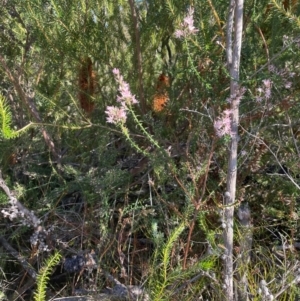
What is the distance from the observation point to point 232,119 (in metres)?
A: 1.64

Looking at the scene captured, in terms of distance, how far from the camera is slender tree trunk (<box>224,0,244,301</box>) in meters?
1.58

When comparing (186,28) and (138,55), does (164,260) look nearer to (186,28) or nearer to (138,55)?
(186,28)

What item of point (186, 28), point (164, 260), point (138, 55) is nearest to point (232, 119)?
point (186, 28)

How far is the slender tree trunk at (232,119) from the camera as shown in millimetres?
1583

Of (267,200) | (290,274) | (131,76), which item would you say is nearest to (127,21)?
(131,76)

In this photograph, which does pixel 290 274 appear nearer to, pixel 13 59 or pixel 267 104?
pixel 267 104

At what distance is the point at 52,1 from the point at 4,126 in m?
0.68

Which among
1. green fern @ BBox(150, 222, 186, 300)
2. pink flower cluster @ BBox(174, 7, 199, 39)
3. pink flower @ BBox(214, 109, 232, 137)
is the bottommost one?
green fern @ BBox(150, 222, 186, 300)

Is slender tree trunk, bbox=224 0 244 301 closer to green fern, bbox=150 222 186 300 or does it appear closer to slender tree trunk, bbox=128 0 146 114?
green fern, bbox=150 222 186 300

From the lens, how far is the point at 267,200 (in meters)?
2.27

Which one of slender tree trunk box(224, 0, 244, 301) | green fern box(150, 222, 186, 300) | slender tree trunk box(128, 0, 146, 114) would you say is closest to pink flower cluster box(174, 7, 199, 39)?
slender tree trunk box(224, 0, 244, 301)

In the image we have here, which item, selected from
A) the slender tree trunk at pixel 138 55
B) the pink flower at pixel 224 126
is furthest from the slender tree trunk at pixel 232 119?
the slender tree trunk at pixel 138 55

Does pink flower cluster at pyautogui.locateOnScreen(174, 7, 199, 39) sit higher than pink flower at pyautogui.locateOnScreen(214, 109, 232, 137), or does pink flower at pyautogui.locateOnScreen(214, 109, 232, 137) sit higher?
pink flower cluster at pyautogui.locateOnScreen(174, 7, 199, 39)

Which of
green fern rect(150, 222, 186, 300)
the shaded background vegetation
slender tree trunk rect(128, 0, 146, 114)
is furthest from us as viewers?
slender tree trunk rect(128, 0, 146, 114)
